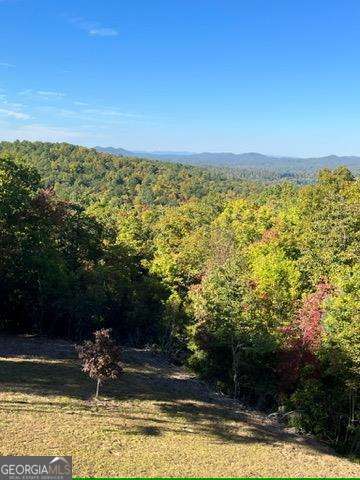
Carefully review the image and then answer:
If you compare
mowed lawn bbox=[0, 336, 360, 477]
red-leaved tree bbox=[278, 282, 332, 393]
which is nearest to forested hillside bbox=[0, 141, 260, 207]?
red-leaved tree bbox=[278, 282, 332, 393]

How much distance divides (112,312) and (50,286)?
641 cm

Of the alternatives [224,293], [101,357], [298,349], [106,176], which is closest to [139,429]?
[101,357]

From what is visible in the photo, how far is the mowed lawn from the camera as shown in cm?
1268

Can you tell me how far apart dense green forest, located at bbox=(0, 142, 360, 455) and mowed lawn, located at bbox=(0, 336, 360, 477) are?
263cm

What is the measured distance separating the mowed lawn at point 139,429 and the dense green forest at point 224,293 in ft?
8.62

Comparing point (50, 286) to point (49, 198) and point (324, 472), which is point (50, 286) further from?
point (324, 472)

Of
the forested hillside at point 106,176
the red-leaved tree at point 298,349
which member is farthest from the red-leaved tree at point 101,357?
the forested hillside at point 106,176


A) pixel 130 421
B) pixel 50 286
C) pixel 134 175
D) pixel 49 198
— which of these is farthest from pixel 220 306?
pixel 134 175

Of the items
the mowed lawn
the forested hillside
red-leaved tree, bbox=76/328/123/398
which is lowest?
the mowed lawn

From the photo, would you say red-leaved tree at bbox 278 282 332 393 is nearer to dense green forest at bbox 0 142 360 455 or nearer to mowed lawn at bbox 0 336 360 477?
dense green forest at bbox 0 142 360 455

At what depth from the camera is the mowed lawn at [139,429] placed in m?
12.7

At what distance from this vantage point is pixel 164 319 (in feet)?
92.0

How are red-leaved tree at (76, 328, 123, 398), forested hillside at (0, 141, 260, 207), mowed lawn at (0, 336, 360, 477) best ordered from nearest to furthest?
mowed lawn at (0, 336, 360, 477) < red-leaved tree at (76, 328, 123, 398) < forested hillside at (0, 141, 260, 207)

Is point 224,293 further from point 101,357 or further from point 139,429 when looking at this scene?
point 139,429
